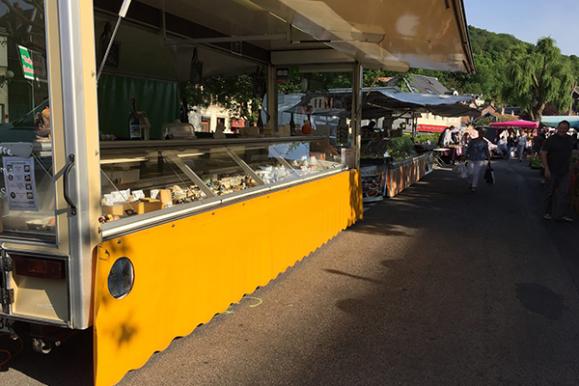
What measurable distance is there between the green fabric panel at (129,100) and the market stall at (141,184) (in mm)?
34

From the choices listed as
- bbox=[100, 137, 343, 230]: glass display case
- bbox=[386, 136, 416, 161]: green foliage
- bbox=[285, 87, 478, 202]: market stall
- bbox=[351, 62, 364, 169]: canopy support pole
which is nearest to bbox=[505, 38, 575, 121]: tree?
bbox=[285, 87, 478, 202]: market stall

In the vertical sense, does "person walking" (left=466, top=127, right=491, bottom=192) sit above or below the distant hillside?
below

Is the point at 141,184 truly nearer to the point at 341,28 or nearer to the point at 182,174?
the point at 182,174

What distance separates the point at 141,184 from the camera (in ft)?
12.3

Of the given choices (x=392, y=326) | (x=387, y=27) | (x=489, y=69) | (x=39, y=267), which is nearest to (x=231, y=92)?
(x=387, y=27)

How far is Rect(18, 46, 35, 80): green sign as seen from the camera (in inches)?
102

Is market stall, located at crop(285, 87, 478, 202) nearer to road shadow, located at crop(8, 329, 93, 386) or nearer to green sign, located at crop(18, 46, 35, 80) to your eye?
road shadow, located at crop(8, 329, 93, 386)

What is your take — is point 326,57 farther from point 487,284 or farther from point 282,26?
point 487,284

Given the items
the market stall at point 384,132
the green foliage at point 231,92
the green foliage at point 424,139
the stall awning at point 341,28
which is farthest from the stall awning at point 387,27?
the green foliage at point 424,139

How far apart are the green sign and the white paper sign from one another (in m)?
0.44

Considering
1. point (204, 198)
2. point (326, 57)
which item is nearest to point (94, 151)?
point (204, 198)

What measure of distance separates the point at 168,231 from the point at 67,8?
4.67ft

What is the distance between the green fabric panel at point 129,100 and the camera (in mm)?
6633

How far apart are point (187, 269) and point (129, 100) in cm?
448
